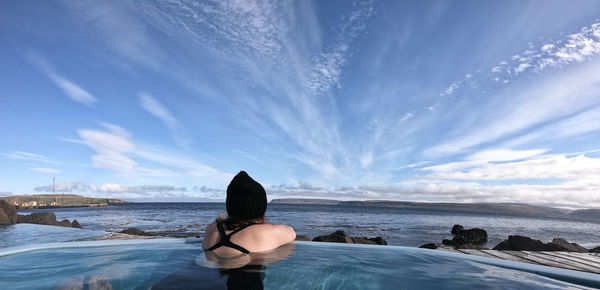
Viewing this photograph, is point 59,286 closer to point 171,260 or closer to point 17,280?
point 17,280

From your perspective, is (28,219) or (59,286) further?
(28,219)

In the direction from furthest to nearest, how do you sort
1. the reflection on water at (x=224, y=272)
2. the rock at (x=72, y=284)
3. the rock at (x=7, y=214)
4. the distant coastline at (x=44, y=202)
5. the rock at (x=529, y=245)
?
1. the distant coastline at (x=44, y=202)
2. the rock at (x=7, y=214)
3. the rock at (x=529, y=245)
4. the reflection on water at (x=224, y=272)
5. the rock at (x=72, y=284)

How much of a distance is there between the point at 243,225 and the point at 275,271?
0.59 metres

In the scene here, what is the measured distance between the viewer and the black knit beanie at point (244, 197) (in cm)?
294

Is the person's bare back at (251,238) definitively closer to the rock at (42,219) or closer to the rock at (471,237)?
the rock at (42,219)

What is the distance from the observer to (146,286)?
8.87 ft

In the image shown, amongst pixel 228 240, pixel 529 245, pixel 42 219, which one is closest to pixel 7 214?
pixel 42 219

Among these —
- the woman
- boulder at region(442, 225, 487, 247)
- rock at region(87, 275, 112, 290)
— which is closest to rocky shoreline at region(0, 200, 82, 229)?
rock at region(87, 275, 112, 290)

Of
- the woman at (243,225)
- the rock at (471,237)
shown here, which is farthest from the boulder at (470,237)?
the woman at (243,225)

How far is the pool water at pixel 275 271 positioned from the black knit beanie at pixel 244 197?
0.52 m

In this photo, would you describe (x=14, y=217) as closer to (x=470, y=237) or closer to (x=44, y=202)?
(x=470, y=237)

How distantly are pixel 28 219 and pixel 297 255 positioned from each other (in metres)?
19.3

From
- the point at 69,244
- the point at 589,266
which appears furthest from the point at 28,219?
the point at 589,266

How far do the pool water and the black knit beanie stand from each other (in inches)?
20.7
